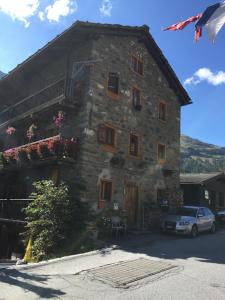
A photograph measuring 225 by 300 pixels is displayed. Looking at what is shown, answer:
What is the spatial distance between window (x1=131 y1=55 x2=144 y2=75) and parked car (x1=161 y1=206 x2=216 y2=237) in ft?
29.3

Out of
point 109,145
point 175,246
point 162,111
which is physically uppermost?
point 162,111

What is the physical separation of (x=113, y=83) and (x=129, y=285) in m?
13.5

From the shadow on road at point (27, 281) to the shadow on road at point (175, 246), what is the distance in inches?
202

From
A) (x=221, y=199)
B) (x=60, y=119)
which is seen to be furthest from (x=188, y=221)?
(x=221, y=199)

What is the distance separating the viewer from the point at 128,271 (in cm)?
1060

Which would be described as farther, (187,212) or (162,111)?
(162,111)

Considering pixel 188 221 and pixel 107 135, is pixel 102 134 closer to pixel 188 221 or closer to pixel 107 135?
pixel 107 135

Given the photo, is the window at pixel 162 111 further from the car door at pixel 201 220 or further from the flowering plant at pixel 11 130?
the flowering plant at pixel 11 130

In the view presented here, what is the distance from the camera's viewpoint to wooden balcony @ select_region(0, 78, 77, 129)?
17875 mm

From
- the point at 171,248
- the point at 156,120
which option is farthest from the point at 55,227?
the point at 156,120

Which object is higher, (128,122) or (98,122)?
(128,122)

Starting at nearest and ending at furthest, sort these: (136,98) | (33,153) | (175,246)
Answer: (175,246) < (33,153) < (136,98)

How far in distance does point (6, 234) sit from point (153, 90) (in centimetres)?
1298

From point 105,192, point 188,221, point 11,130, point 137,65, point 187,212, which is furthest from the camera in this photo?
point 11,130
